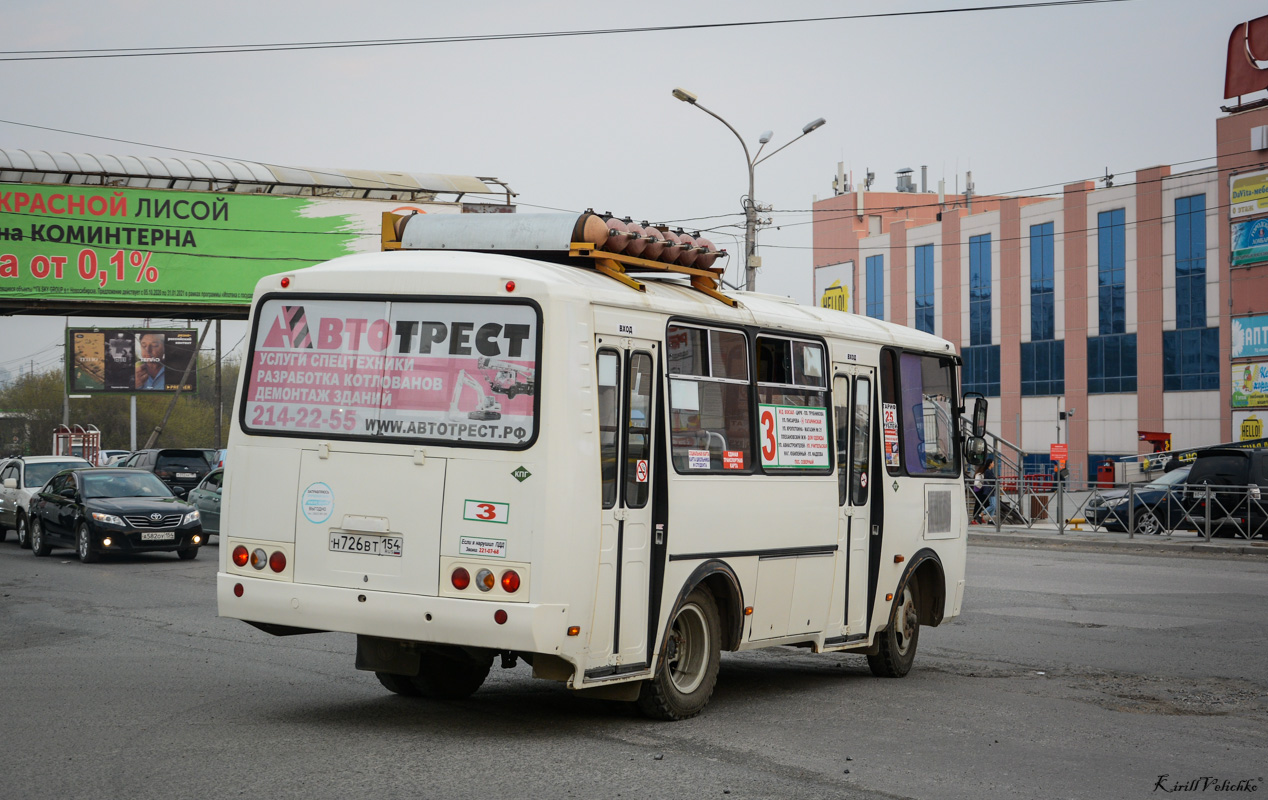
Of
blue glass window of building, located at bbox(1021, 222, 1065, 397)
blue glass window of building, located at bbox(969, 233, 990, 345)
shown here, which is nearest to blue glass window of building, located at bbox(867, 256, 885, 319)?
blue glass window of building, located at bbox(969, 233, 990, 345)

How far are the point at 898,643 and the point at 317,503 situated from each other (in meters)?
5.24

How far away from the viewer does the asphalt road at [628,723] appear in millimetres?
6508

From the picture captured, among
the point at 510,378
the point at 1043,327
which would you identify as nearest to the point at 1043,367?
the point at 1043,327

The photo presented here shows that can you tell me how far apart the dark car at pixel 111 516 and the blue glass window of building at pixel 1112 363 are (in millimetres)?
50541

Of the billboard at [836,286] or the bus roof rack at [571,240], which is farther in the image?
the billboard at [836,286]

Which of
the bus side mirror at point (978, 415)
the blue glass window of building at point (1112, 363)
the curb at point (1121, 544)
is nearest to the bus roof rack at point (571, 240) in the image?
the bus side mirror at point (978, 415)

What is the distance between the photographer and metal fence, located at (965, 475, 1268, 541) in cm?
2697

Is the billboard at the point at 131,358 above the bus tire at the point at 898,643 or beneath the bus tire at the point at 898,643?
above

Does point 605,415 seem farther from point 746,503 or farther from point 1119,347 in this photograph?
point 1119,347

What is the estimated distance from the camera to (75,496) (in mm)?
22281

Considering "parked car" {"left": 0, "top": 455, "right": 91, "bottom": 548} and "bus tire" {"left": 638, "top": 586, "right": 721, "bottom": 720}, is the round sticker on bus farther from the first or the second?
"parked car" {"left": 0, "top": 455, "right": 91, "bottom": 548}

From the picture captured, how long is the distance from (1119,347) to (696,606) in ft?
196

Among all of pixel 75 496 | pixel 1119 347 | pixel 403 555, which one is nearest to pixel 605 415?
pixel 403 555

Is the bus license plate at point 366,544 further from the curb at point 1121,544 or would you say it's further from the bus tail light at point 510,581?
the curb at point 1121,544
